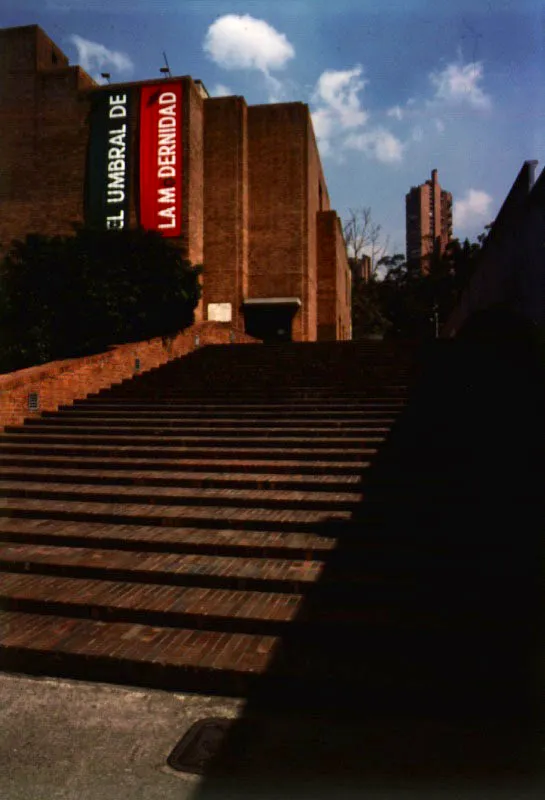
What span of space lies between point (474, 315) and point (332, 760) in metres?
13.0

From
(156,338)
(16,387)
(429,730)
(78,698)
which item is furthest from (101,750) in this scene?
(156,338)

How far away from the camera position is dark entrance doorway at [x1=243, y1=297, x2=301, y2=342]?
22.6 m

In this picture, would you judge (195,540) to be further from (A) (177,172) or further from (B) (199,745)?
(A) (177,172)

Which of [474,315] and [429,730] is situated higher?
[474,315]

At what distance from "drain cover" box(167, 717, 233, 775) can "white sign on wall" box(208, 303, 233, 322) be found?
762 inches

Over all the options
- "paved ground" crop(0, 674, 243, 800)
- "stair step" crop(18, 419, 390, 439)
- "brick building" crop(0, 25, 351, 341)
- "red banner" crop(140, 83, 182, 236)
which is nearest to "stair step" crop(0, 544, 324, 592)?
"paved ground" crop(0, 674, 243, 800)

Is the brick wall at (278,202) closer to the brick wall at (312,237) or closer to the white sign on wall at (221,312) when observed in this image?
the brick wall at (312,237)

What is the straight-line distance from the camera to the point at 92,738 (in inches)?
121

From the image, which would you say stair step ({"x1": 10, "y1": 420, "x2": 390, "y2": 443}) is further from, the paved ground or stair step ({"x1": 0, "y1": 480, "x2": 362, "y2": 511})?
the paved ground

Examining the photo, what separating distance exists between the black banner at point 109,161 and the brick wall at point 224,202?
3090 mm

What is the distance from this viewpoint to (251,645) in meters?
3.84

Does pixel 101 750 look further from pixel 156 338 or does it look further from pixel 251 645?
pixel 156 338

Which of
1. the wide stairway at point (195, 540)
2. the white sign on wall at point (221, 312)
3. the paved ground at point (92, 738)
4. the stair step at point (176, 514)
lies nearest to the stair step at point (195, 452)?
the wide stairway at point (195, 540)

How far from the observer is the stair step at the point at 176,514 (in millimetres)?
5457
